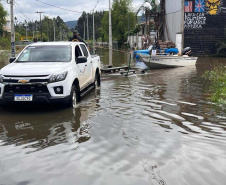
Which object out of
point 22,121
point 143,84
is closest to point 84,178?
point 22,121

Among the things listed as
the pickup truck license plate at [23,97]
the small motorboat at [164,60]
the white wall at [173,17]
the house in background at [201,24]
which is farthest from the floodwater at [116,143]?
the white wall at [173,17]

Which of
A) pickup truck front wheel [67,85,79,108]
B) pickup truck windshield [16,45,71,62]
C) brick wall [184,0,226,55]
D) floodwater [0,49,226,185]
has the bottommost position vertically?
floodwater [0,49,226,185]

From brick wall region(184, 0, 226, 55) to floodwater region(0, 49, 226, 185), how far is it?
78.2 ft

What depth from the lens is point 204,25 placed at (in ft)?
104

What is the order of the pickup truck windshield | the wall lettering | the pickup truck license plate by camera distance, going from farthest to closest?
the wall lettering → the pickup truck windshield → the pickup truck license plate

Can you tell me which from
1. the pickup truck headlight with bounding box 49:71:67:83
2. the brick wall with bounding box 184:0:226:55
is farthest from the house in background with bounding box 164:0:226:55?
the pickup truck headlight with bounding box 49:71:67:83

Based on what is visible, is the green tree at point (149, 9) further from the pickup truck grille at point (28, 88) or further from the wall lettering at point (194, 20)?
the pickup truck grille at point (28, 88)

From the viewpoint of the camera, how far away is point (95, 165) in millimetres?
4430

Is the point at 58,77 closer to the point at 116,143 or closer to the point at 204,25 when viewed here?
the point at 116,143

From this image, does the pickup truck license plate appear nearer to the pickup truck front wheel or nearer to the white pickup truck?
the white pickup truck

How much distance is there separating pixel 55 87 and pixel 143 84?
5.93 meters

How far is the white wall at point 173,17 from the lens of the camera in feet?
105

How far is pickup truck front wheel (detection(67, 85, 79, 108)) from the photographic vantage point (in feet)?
25.5

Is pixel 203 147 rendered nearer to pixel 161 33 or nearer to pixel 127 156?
pixel 127 156
